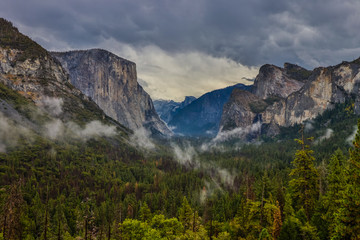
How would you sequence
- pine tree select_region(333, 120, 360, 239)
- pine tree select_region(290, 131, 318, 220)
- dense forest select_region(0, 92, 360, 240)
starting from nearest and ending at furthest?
1. pine tree select_region(333, 120, 360, 239)
2. dense forest select_region(0, 92, 360, 240)
3. pine tree select_region(290, 131, 318, 220)

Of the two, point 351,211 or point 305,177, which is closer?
point 351,211

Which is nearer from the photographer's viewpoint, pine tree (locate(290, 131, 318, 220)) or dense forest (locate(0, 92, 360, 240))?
dense forest (locate(0, 92, 360, 240))

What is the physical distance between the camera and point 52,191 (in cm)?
10994

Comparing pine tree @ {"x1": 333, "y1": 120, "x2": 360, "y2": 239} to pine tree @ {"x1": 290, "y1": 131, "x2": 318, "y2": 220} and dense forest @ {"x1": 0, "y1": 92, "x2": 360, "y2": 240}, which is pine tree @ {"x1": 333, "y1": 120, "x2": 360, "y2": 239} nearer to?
dense forest @ {"x1": 0, "y1": 92, "x2": 360, "y2": 240}

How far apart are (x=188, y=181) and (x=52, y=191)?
70.0 metres

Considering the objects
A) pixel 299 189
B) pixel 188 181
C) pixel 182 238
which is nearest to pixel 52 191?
pixel 188 181

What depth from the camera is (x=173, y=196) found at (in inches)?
4050

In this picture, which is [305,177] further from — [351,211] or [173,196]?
[173,196]

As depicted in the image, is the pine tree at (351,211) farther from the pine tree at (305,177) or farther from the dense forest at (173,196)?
the pine tree at (305,177)

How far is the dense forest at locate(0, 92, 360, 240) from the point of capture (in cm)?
3038

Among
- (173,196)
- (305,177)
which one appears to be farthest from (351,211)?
(173,196)

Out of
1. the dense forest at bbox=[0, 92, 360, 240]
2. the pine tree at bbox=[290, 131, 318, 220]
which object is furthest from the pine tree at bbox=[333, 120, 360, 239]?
the pine tree at bbox=[290, 131, 318, 220]

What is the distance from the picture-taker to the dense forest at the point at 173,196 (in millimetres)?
30375

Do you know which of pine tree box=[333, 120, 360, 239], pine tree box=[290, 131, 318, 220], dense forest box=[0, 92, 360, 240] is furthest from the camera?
pine tree box=[290, 131, 318, 220]
